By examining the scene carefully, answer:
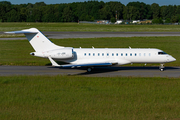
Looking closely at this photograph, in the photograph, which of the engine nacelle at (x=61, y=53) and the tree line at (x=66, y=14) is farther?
the tree line at (x=66, y=14)

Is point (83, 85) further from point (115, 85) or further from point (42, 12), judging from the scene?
point (42, 12)

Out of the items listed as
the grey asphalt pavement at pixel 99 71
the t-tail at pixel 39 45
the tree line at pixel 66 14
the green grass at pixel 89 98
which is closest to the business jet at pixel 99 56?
the t-tail at pixel 39 45

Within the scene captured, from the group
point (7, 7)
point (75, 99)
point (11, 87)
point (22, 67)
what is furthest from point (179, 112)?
point (7, 7)

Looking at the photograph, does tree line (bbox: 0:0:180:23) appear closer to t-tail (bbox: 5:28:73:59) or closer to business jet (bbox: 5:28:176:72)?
business jet (bbox: 5:28:176:72)

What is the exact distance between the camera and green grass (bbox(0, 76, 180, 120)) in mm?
14391

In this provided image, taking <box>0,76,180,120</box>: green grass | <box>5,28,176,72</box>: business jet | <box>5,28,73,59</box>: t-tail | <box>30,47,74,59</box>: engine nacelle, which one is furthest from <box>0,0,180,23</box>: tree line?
<box>0,76,180,120</box>: green grass

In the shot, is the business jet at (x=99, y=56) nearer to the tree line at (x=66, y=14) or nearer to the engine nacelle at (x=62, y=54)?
the engine nacelle at (x=62, y=54)

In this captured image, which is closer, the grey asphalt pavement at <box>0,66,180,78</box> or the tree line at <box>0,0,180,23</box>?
the grey asphalt pavement at <box>0,66,180,78</box>

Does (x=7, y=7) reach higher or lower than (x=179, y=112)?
higher

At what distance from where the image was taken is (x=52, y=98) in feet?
56.5

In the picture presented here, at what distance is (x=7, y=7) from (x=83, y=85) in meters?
167

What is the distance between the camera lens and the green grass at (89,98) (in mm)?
14391

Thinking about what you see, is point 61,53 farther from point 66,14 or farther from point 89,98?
point 66,14

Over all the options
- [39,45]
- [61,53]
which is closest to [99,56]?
[61,53]
